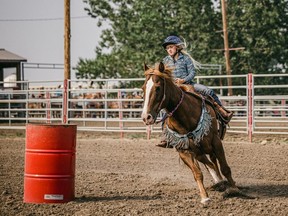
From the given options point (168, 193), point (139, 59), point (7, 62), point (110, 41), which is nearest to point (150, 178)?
point (168, 193)

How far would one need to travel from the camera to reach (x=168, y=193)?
8.40 metres

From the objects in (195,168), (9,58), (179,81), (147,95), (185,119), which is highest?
(9,58)

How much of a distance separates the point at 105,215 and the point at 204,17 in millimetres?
26935

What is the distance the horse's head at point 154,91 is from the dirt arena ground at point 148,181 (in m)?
1.02

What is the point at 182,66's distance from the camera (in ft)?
27.6

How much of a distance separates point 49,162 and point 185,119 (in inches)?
66.3

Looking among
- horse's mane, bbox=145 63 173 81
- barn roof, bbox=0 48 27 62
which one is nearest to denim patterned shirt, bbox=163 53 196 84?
horse's mane, bbox=145 63 173 81

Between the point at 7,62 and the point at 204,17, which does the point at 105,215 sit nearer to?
the point at 7,62

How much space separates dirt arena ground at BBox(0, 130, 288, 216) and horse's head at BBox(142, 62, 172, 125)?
102cm

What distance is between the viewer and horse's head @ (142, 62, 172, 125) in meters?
7.11

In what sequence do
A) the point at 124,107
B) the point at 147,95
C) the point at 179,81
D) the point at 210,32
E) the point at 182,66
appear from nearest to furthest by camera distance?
the point at 147,95
the point at 179,81
the point at 182,66
the point at 124,107
the point at 210,32

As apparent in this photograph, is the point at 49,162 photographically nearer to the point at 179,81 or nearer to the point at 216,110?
the point at 179,81

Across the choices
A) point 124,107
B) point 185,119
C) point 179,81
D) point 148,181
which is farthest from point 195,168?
point 124,107

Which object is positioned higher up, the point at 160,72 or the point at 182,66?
the point at 182,66
